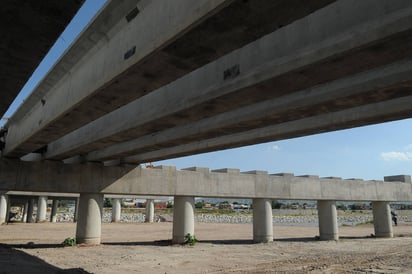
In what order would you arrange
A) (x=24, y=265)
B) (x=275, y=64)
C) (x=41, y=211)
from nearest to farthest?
(x=275, y=64), (x=24, y=265), (x=41, y=211)

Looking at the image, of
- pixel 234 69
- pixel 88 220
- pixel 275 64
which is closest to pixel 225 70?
pixel 234 69

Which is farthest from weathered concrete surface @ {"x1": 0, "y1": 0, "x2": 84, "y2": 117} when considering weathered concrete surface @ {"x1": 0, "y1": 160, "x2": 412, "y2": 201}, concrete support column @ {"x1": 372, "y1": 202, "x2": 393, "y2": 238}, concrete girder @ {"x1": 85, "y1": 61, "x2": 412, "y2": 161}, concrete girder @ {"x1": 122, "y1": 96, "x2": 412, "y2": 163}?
Answer: concrete support column @ {"x1": 372, "y1": 202, "x2": 393, "y2": 238}

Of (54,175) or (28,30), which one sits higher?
(28,30)

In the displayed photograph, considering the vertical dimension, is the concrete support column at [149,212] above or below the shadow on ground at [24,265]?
above

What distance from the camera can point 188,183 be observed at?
21.2m

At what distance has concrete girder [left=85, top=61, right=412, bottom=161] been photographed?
23.4 feet

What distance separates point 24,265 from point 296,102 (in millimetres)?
11856

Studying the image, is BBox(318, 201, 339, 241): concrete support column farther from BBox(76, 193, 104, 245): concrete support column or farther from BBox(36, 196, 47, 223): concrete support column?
BBox(36, 196, 47, 223): concrete support column

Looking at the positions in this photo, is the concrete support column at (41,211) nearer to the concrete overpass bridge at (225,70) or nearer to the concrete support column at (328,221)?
the concrete overpass bridge at (225,70)

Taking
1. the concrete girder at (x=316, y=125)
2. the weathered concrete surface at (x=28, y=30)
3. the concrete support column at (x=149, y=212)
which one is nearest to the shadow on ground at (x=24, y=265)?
the concrete girder at (x=316, y=125)

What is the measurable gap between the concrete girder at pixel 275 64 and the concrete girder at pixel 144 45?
907 millimetres

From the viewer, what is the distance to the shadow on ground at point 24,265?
11.6 meters

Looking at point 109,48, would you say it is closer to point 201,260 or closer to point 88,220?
point 201,260

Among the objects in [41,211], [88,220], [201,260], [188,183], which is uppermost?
[188,183]
